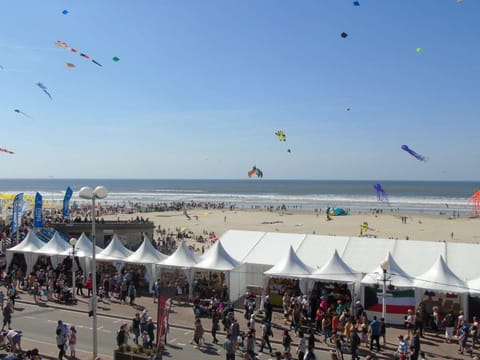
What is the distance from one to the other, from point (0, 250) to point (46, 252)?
5010 millimetres

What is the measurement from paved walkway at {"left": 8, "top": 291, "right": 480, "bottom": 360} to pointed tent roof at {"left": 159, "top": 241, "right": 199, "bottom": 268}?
1502 millimetres

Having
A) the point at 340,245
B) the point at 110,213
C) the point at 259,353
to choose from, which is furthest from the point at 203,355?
the point at 110,213

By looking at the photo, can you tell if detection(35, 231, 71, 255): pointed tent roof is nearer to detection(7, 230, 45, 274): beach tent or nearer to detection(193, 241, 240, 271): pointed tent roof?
detection(7, 230, 45, 274): beach tent

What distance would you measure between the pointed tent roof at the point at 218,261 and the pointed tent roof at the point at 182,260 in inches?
12.4

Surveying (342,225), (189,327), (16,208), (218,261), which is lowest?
(189,327)

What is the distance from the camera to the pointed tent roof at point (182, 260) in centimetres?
1808

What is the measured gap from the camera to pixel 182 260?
60.0ft

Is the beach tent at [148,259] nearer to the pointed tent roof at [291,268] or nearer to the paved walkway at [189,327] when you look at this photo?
the paved walkway at [189,327]

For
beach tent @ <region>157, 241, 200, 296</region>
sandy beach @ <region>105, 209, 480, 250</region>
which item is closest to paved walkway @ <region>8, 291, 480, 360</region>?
beach tent @ <region>157, 241, 200, 296</region>

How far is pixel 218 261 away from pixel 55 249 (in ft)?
25.9

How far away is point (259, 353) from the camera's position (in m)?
12.7

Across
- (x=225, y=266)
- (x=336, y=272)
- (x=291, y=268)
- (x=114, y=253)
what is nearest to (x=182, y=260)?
(x=225, y=266)

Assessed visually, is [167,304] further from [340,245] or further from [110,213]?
[110,213]

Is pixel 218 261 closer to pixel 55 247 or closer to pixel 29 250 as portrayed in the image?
pixel 55 247
